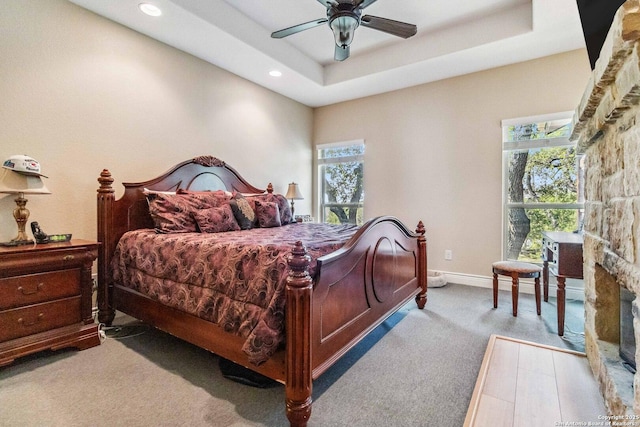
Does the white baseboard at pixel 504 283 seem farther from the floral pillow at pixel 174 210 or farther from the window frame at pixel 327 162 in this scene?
the floral pillow at pixel 174 210

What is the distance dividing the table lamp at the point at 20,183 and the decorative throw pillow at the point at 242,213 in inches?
56.4

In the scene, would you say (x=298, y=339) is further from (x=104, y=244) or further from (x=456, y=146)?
(x=456, y=146)

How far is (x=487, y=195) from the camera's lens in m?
3.94

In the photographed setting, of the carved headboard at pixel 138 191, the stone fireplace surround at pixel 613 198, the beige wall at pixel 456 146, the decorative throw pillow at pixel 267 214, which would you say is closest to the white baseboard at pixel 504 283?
the beige wall at pixel 456 146

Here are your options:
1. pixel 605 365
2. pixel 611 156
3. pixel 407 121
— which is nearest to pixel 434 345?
pixel 605 365

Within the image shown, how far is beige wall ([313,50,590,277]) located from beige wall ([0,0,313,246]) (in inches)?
88.3

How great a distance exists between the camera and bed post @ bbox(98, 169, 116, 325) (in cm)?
269

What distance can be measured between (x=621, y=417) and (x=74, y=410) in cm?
250

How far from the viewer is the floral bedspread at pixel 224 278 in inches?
58.9

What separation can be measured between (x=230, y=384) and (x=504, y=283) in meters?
3.45

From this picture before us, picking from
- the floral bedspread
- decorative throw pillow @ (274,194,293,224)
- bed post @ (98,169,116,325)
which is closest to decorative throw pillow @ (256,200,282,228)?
decorative throw pillow @ (274,194,293,224)

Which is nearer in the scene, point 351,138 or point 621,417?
point 621,417

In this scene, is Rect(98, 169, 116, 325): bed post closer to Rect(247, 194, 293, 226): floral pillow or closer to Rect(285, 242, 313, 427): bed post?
Rect(247, 194, 293, 226): floral pillow

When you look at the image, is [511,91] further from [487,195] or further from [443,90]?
[487,195]
